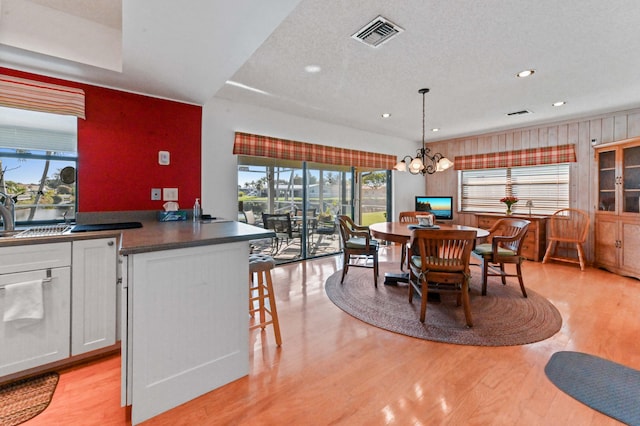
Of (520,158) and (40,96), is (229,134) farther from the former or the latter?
(520,158)

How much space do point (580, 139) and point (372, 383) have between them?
560 centimetres

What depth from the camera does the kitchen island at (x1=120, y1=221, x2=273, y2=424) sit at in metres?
1.48

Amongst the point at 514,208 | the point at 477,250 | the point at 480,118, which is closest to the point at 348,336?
the point at 477,250

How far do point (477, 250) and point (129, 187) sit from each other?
3.98m

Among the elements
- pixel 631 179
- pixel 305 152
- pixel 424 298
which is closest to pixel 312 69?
pixel 305 152

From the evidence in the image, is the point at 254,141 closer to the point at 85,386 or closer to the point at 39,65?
the point at 39,65

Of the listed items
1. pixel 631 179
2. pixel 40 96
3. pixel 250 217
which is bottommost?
pixel 250 217

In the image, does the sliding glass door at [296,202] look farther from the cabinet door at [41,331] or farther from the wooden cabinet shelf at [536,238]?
the wooden cabinet shelf at [536,238]

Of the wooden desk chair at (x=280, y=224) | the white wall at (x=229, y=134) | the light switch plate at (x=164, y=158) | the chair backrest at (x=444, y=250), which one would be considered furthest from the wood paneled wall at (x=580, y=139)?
the light switch plate at (x=164, y=158)

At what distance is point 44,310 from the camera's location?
1843 millimetres

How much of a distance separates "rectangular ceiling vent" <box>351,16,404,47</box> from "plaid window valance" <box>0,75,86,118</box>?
2.51 meters

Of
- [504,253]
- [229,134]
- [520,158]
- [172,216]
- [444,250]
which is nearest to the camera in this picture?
[444,250]

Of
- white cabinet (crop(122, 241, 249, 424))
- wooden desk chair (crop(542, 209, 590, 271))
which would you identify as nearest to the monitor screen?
wooden desk chair (crop(542, 209, 590, 271))

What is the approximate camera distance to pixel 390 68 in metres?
2.94
